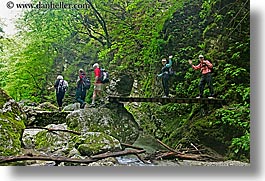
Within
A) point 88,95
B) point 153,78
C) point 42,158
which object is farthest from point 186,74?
point 42,158

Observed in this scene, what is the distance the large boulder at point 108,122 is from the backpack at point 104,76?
131mm

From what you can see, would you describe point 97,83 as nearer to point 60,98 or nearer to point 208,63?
point 60,98

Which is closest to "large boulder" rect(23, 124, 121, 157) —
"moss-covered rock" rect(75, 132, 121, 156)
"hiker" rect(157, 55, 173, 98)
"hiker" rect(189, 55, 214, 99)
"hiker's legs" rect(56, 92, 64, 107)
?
"moss-covered rock" rect(75, 132, 121, 156)

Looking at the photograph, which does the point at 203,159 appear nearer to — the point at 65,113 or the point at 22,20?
the point at 65,113

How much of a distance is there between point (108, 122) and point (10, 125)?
20.4 inches

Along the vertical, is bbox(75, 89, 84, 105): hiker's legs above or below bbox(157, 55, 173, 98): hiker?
below

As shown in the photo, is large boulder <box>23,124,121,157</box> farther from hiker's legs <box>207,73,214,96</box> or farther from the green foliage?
hiker's legs <box>207,73,214,96</box>

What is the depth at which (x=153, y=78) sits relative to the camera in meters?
2.20

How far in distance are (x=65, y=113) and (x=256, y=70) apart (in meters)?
1.05

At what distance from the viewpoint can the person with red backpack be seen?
7.12 feet

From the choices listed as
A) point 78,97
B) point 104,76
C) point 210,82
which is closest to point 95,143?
point 78,97

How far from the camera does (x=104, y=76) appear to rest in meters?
2.19

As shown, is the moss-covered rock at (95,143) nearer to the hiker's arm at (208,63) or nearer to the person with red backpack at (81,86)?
the person with red backpack at (81,86)

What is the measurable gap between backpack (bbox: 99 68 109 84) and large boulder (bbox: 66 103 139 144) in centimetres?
13
